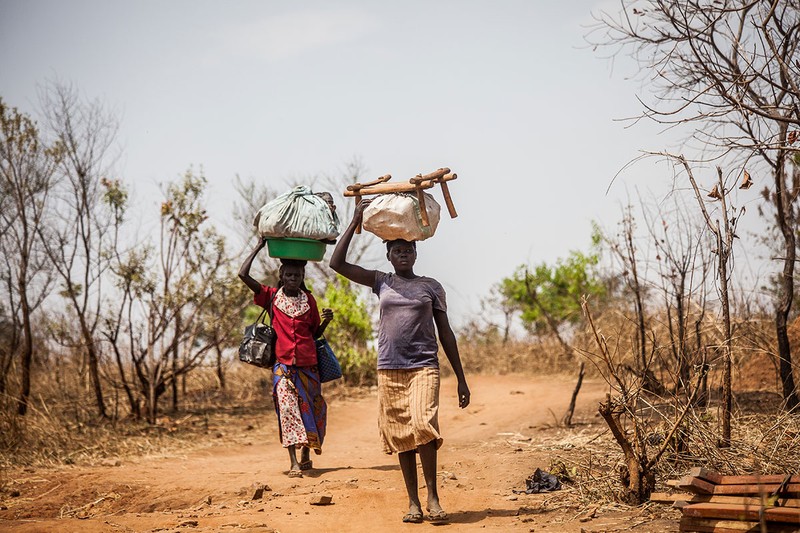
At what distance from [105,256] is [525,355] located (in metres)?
7.63

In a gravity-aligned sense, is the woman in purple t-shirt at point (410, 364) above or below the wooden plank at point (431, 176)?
below

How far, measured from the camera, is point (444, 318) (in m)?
5.44

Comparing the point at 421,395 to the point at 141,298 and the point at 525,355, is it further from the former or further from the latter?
the point at 525,355

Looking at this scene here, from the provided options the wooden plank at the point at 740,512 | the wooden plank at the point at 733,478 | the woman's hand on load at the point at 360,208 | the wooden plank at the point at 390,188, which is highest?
the wooden plank at the point at 390,188

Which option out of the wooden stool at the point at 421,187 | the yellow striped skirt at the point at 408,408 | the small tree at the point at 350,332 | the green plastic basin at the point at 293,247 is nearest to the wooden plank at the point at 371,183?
the wooden stool at the point at 421,187

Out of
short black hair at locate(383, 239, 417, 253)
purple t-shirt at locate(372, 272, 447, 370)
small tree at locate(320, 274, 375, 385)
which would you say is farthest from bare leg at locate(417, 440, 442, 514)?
small tree at locate(320, 274, 375, 385)

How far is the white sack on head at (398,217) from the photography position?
530 centimetres

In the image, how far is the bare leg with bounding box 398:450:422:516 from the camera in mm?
5184

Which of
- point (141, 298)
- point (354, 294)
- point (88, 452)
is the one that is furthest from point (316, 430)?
point (354, 294)

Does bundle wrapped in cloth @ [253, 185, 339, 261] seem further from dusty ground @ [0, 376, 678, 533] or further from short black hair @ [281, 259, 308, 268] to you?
dusty ground @ [0, 376, 678, 533]

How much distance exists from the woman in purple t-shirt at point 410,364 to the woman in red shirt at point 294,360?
1.90 metres

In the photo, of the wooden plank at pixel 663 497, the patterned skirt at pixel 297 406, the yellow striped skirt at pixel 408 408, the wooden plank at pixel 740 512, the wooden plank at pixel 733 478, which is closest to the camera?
the wooden plank at pixel 740 512

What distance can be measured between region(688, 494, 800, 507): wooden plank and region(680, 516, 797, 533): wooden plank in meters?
0.11

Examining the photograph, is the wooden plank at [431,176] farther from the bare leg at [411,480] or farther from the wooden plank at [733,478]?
the wooden plank at [733,478]
